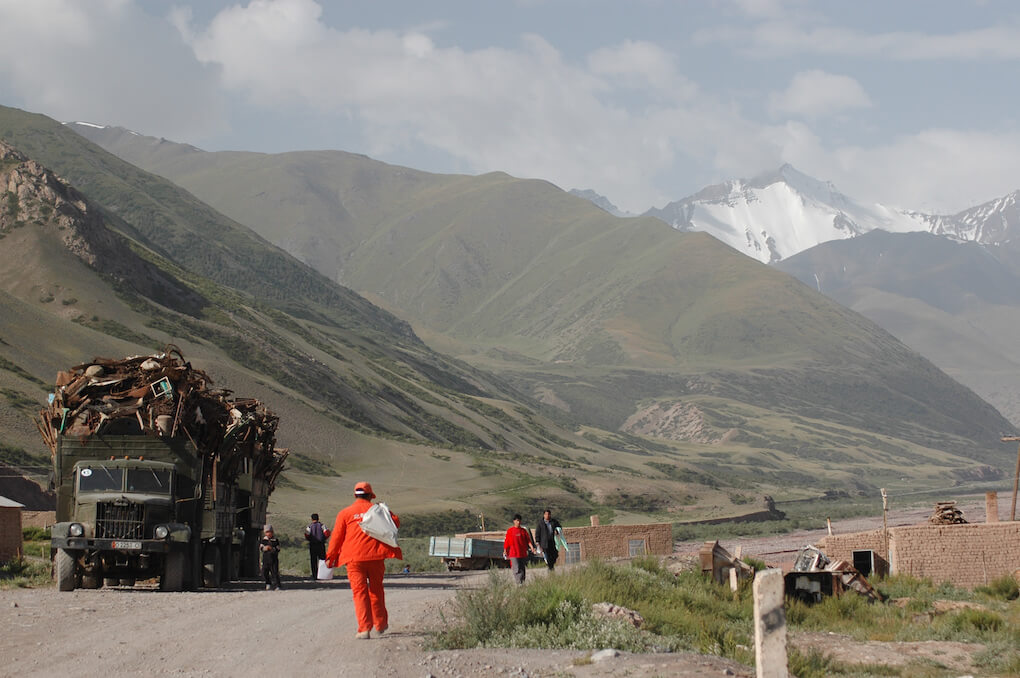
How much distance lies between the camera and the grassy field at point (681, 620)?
14781 mm

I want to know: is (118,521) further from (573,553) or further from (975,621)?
(573,553)

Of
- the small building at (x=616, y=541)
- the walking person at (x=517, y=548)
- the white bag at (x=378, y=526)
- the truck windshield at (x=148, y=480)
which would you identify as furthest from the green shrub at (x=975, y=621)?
the small building at (x=616, y=541)

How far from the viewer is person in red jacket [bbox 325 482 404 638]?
45.1 feet

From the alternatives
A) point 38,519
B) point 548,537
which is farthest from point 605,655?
point 38,519

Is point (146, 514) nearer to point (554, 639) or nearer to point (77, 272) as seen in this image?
point (554, 639)

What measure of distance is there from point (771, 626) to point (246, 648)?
6160 mm

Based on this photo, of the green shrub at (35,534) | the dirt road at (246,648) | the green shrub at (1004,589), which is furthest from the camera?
the green shrub at (35,534)

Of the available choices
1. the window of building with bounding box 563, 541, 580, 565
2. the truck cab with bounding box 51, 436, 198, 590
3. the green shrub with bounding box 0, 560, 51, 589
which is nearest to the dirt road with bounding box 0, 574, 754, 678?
the truck cab with bounding box 51, 436, 198, 590

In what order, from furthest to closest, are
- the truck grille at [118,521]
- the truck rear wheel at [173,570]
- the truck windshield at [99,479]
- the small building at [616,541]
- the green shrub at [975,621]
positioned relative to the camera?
the small building at [616,541] < the truck rear wheel at [173,570] < the truck windshield at [99,479] < the truck grille at [118,521] < the green shrub at [975,621]

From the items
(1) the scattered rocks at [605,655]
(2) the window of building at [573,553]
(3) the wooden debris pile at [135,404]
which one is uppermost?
(3) the wooden debris pile at [135,404]

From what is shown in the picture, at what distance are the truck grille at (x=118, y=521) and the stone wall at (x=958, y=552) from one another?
19375mm

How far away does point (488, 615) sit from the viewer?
15.0 meters

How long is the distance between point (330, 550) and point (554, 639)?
2956 millimetres

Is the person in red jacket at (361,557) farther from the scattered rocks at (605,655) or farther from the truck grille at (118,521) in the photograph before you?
the truck grille at (118,521)
